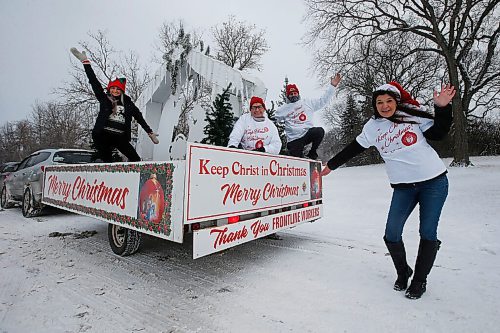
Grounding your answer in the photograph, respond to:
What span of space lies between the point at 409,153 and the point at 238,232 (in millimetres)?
1674

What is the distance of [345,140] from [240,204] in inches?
1311

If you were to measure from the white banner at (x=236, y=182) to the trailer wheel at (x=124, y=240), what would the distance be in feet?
5.50

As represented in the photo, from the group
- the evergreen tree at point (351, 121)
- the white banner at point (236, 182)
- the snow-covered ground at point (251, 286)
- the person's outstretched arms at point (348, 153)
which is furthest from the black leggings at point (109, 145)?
the evergreen tree at point (351, 121)

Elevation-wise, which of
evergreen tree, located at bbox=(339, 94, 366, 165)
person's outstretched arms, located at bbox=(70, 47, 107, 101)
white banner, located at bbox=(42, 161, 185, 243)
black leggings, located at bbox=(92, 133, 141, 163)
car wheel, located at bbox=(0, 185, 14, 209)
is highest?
evergreen tree, located at bbox=(339, 94, 366, 165)

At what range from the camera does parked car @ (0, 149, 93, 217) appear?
6.37 meters

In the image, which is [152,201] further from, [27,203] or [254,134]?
[27,203]

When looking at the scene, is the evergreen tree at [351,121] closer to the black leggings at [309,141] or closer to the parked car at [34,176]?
the black leggings at [309,141]

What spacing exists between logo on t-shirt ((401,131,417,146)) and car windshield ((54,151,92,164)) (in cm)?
687

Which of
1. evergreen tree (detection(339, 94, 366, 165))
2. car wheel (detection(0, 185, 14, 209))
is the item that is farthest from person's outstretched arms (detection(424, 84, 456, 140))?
evergreen tree (detection(339, 94, 366, 165))

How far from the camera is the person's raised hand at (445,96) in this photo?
208cm

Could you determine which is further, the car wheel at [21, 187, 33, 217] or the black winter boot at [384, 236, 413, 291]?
the car wheel at [21, 187, 33, 217]

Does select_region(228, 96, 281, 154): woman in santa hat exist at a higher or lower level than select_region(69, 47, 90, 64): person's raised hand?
lower

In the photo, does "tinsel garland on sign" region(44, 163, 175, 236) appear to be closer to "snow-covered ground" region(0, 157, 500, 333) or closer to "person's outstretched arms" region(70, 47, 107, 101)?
"snow-covered ground" region(0, 157, 500, 333)

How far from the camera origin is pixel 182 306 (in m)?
2.33
